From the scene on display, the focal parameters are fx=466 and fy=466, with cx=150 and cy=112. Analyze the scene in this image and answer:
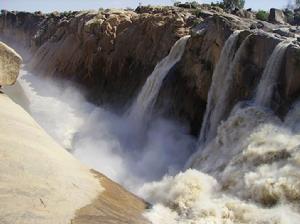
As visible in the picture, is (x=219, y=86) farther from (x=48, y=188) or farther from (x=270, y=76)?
(x=48, y=188)

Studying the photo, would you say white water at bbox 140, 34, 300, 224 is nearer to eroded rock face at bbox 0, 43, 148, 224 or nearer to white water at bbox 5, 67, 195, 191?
eroded rock face at bbox 0, 43, 148, 224

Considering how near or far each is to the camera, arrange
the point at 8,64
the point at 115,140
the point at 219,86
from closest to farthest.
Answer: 1. the point at 8,64
2. the point at 219,86
3. the point at 115,140

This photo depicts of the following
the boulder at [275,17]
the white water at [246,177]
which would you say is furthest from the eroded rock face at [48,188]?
the boulder at [275,17]

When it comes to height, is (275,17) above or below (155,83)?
above

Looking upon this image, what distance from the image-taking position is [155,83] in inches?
920

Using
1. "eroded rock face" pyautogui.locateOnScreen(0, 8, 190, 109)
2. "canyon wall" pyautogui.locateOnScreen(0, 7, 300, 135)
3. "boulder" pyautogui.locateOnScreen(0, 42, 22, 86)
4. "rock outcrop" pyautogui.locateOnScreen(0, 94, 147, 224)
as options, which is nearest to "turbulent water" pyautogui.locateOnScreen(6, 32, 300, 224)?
"canyon wall" pyautogui.locateOnScreen(0, 7, 300, 135)

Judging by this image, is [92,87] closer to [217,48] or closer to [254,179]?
[217,48]

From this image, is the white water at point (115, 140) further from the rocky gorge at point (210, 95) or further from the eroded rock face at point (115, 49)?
the eroded rock face at point (115, 49)

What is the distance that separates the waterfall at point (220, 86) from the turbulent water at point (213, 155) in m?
0.04

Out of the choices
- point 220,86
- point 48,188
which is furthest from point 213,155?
point 48,188

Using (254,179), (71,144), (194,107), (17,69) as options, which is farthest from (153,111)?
(254,179)

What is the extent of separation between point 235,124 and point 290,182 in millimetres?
4979

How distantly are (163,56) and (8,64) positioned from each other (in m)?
15.1

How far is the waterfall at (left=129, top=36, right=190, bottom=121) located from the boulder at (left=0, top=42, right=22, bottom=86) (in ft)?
35.7
